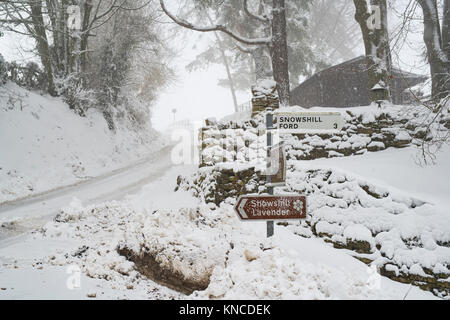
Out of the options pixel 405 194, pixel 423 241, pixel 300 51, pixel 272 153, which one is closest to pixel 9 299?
pixel 272 153

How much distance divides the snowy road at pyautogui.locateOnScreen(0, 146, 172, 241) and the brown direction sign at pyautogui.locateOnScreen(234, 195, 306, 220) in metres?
5.01

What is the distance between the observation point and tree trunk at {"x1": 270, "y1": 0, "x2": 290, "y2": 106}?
9.15 metres

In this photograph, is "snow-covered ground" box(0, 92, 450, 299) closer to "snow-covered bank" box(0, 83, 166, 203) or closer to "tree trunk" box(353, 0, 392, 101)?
"snow-covered bank" box(0, 83, 166, 203)

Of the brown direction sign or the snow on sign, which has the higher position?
the snow on sign

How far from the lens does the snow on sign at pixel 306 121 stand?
139 inches

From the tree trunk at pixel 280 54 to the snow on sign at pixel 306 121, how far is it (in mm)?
5681

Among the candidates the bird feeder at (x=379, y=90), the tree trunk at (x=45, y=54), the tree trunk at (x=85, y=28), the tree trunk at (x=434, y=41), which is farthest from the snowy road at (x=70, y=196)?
the tree trunk at (x=434, y=41)

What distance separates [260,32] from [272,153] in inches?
647

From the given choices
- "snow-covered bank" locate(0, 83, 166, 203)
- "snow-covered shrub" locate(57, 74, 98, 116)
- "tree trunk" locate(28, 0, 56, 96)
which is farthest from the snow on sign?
"tree trunk" locate(28, 0, 56, 96)

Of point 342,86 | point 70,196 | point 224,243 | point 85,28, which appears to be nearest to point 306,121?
point 224,243

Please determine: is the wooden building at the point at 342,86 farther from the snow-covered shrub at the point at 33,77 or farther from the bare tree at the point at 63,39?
the snow-covered shrub at the point at 33,77

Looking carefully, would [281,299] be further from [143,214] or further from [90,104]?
[90,104]

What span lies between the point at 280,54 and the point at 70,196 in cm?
855

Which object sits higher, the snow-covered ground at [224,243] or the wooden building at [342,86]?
the wooden building at [342,86]
